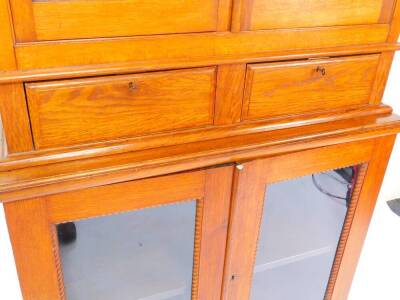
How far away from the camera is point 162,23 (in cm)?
61

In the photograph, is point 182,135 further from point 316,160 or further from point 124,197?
point 316,160

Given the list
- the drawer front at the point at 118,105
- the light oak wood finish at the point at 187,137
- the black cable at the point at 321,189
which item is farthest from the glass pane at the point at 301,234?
the drawer front at the point at 118,105

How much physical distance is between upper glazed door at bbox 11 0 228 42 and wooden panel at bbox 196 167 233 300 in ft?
0.76

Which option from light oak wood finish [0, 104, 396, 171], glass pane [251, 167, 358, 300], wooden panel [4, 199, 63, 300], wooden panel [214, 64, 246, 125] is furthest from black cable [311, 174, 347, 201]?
wooden panel [4, 199, 63, 300]

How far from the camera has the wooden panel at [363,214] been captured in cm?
86

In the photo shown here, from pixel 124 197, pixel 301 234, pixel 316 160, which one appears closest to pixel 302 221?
pixel 301 234

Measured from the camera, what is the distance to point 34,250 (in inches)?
25.8

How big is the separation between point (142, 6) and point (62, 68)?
13 cm

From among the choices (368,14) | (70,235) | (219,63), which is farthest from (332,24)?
(70,235)

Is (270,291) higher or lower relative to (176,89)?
lower

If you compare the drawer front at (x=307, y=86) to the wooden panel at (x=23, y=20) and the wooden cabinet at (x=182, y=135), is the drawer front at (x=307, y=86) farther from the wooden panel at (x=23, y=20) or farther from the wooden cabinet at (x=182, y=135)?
the wooden panel at (x=23, y=20)

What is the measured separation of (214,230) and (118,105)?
0.91 ft

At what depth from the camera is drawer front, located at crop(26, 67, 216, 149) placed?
1.96 ft

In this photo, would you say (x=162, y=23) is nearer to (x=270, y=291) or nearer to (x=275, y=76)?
(x=275, y=76)
